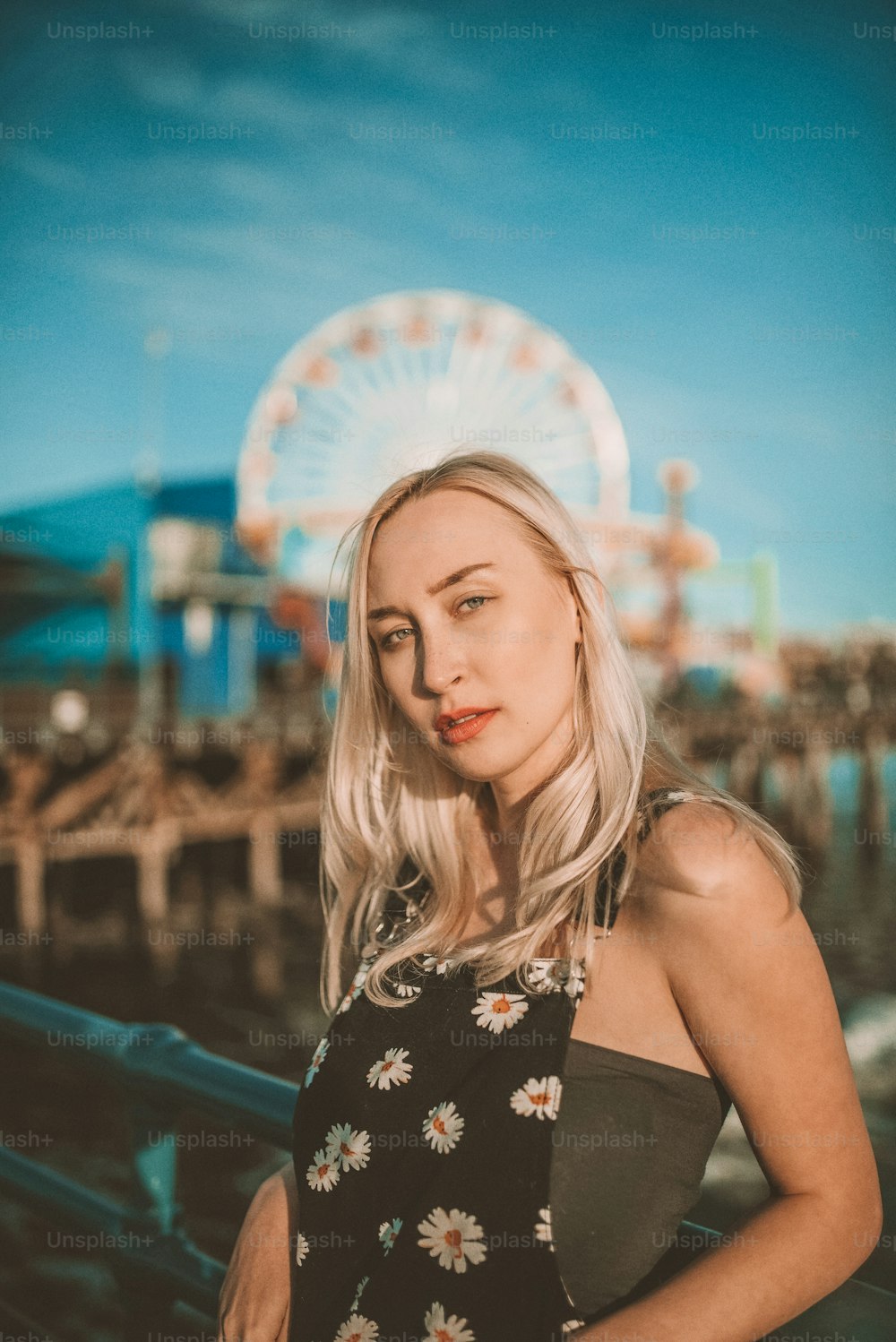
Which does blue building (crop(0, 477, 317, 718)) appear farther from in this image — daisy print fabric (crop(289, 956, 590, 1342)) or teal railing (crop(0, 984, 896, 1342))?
daisy print fabric (crop(289, 956, 590, 1342))

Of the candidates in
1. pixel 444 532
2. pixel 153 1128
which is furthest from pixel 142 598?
pixel 444 532

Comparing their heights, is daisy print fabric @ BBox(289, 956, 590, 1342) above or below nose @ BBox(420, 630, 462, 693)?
below

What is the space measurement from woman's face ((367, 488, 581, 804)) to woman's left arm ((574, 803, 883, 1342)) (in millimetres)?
418

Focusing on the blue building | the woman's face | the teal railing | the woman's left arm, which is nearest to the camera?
the woman's left arm

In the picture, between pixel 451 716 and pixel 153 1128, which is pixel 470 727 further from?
pixel 153 1128

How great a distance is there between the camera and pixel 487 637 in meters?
1.62

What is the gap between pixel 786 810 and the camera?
31188 mm

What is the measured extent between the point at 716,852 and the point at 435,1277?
65 cm

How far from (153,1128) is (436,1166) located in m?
0.76

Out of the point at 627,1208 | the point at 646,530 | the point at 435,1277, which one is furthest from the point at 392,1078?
the point at 646,530

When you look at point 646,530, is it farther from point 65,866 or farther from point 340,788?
point 340,788

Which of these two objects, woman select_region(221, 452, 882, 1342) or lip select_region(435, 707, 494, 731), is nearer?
woman select_region(221, 452, 882, 1342)

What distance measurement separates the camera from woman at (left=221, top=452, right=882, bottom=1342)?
4.09 feet

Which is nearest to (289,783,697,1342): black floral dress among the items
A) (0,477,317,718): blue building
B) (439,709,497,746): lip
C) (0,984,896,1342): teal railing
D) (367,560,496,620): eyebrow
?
(0,984,896,1342): teal railing
